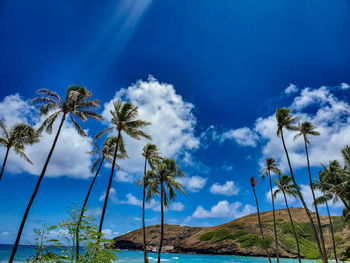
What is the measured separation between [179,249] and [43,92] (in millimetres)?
105262

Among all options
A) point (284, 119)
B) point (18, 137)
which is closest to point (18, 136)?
point (18, 137)

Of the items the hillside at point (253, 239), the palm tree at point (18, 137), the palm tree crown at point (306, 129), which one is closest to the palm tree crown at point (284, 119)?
the palm tree crown at point (306, 129)

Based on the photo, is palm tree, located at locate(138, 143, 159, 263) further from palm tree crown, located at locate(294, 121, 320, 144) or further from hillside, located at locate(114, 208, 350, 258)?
hillside, located at locate(114, 208, 350, 258)

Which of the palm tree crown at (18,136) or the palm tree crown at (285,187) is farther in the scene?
the palm tree crown at (285,187)

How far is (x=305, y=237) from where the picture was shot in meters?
87.3

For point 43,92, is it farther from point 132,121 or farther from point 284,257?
point 284,257

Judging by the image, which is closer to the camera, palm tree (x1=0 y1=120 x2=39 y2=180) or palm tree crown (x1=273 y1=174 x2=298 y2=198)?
palm tree (x1=0 y1=120 x2=39 y2=180)

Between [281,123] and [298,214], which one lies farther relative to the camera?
[298,214]

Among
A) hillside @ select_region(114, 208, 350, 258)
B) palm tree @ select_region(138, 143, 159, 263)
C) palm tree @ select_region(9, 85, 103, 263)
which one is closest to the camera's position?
palm tree @ select_region(9, 85, 103, 263)

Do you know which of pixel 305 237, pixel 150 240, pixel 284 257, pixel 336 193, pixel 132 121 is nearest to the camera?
pixel 132 121

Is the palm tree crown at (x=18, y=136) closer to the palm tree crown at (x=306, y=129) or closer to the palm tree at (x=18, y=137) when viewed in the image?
the palm tree at (x=18, y=137)

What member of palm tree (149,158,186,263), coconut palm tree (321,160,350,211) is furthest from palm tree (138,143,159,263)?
coconut palm tree (321,160,350,211)

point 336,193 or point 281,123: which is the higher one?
point 281,123

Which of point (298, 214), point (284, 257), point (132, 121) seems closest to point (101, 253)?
point (132, 121)
